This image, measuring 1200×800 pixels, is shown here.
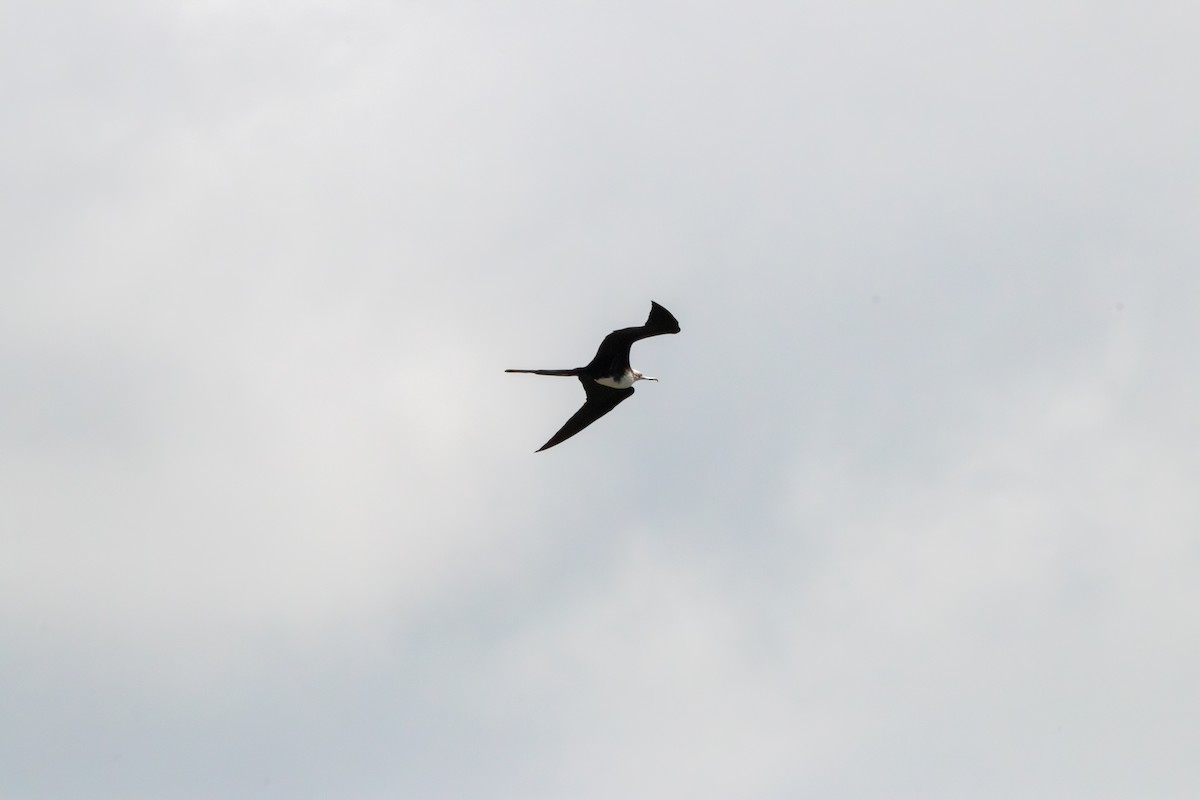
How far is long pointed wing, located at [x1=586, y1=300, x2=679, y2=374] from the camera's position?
48094mm

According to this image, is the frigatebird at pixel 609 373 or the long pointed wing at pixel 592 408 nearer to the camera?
the frigatebird at pixel 609 373

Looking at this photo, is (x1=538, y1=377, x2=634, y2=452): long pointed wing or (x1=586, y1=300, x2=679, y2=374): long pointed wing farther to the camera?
(x1=538, y1=377, x2=634, y2=452): long pointed wing

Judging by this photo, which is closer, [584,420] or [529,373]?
[529,373]

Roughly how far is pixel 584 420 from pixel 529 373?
495 centimetres

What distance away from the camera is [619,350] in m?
50.6

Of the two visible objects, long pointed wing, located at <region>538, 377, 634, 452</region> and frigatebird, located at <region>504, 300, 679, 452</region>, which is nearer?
frigatebird, located at <region>504, 300, 679, 452</region>

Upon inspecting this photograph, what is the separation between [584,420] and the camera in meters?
53.1

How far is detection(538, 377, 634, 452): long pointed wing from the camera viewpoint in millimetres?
52656

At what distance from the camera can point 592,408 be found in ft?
174

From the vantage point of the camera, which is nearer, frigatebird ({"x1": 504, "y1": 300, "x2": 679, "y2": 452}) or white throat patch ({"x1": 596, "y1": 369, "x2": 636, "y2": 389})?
frigatebird ({"x1": 504, "y1": 300, "x2": 679, "y2": 452})

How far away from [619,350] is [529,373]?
321cm

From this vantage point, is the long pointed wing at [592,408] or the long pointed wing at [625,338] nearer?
the long pointed wing at [625,338]

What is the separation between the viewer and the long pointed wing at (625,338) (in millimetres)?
48094

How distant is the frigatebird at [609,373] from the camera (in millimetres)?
48469
